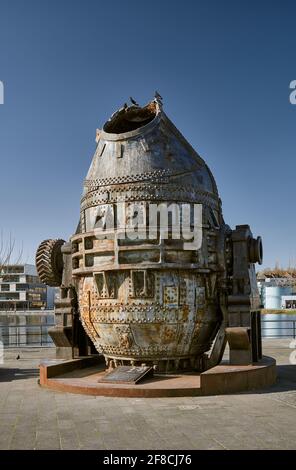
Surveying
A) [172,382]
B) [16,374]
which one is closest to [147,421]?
[172,382]

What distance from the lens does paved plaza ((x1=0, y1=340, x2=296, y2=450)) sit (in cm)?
633

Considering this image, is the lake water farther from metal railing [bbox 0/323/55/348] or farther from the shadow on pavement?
metal railing [bbox 0/323/55/348]

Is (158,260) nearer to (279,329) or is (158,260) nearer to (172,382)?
(172,382)

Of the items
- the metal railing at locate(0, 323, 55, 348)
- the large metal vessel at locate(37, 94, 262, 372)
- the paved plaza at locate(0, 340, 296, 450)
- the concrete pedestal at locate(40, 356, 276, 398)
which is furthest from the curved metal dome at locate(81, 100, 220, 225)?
the metal railing at locate(0, 323, 55, 348)

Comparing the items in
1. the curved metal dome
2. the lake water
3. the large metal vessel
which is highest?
the curved metal dome

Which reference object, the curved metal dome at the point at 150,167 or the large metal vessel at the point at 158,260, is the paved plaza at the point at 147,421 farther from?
the curved metal dome at the point at 150,167

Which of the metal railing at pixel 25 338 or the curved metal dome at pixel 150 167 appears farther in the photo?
the metal railing at pixel 25 338

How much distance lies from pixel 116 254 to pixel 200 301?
82.6 inches

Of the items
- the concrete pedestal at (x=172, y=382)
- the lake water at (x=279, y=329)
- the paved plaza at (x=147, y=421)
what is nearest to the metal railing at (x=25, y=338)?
the concrete pedestal at (x=172, y=382)

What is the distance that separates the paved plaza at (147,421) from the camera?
20.8 feet

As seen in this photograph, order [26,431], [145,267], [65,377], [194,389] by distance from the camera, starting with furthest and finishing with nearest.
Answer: [65,377] < [145,267] < [194,389] < [26,431]

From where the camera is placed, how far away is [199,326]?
35.9ft
